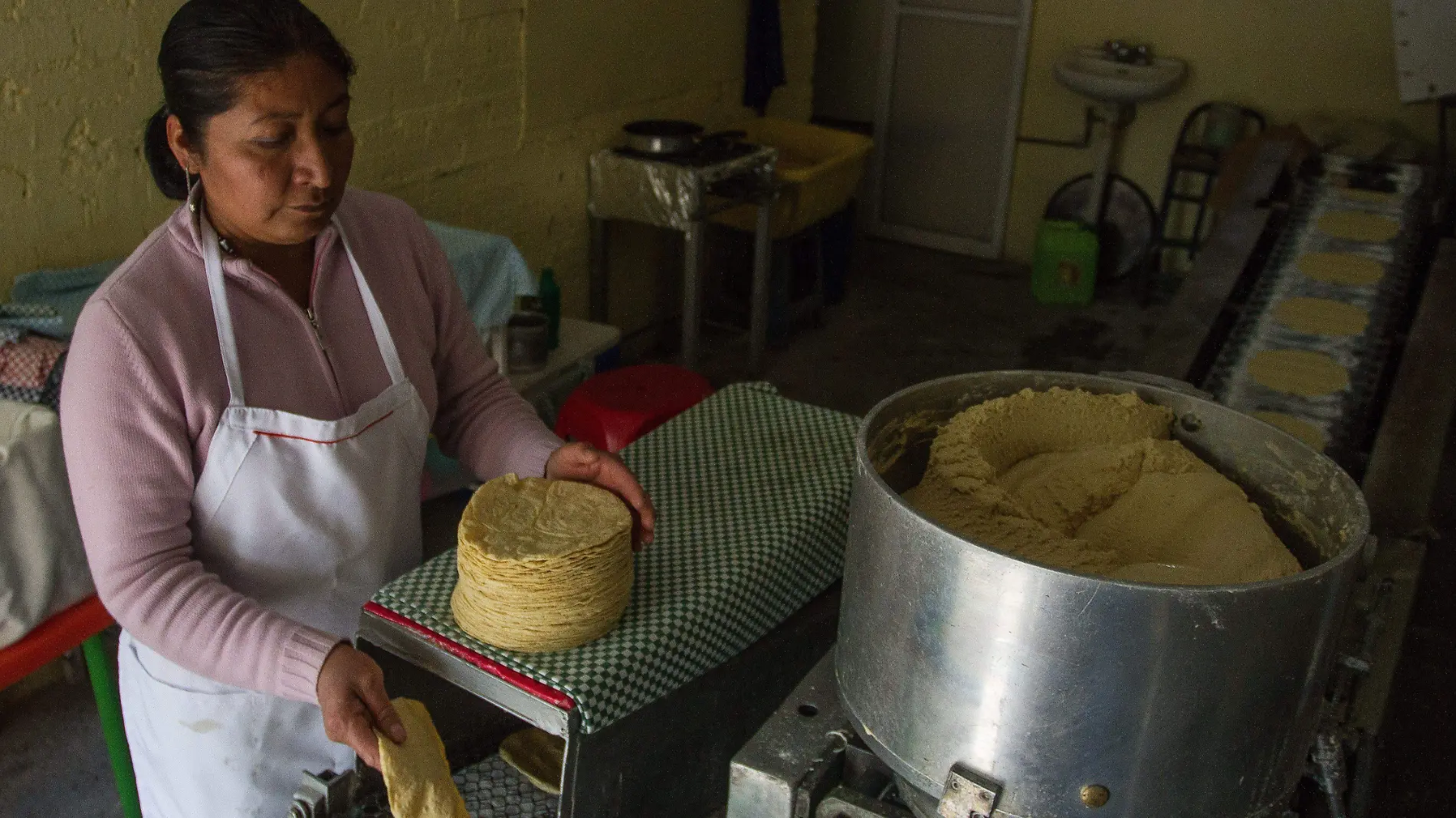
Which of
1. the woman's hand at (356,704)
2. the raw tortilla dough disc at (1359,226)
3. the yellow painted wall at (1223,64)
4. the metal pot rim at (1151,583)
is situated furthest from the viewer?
the yellow painted wall at (1223,64)

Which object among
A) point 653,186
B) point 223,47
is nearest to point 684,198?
point 653,186

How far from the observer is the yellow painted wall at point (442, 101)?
2832 millimetres

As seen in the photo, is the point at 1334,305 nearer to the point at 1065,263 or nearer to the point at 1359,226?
the point at 1359,226

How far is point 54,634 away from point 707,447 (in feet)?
4.08

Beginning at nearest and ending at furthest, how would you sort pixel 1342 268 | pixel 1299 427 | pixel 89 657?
pixel 1299 427, pixel 89 657, pixel 1342 268

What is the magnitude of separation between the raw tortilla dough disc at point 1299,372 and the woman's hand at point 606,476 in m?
1.31

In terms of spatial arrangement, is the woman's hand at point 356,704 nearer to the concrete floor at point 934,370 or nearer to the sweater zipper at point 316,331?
the sweater zipper at point 316,331

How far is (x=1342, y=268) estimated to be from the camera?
2926 mm

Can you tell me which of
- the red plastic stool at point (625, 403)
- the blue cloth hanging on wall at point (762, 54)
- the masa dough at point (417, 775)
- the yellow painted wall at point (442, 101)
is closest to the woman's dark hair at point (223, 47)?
the masa dough at point (417, 775)

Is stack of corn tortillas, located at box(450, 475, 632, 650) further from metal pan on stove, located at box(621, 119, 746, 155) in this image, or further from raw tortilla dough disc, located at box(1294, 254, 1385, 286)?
metal pan on stove, located at box(621, 119, 746, 155)

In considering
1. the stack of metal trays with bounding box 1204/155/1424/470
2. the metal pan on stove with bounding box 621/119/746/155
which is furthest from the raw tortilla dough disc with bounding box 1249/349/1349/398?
the metal pan on stove with bounding box 621/119/746/155

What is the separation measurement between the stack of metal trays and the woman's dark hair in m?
1.69

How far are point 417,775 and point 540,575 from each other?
251 mm

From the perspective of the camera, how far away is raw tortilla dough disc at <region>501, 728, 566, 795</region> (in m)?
1.71
